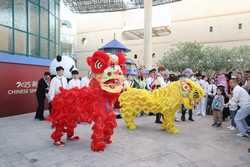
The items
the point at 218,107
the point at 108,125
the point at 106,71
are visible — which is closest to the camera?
the point at 106,71

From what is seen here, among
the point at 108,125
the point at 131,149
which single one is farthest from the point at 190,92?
the point at 108,125

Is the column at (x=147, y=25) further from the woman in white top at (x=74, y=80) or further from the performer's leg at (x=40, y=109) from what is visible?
the performer's leg at (x=40, y=109)

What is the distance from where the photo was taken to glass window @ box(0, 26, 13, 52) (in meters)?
9.96

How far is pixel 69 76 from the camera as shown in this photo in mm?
9742

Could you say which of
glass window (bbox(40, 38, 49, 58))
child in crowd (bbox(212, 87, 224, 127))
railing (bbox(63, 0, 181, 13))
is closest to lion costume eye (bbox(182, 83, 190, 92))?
child in crowd (bbox(212, 87, 224, 127))

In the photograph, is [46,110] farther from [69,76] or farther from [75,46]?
[75,46]

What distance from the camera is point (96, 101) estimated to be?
17.8 ft

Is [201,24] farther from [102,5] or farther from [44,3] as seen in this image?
[44,3]

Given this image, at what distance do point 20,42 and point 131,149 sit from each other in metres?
7.58

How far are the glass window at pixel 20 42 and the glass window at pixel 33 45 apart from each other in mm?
440

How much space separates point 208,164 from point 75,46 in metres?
38.7

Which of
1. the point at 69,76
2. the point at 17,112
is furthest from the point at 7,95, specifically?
the point at 69,76

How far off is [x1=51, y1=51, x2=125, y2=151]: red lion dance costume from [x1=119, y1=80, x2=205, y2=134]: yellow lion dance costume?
6.14 feet

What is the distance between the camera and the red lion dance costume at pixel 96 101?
536cm
